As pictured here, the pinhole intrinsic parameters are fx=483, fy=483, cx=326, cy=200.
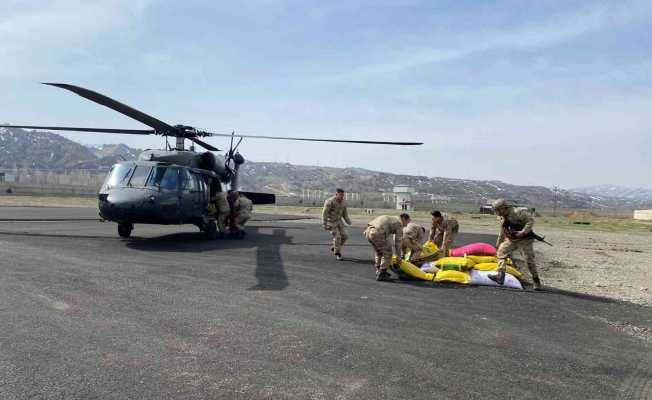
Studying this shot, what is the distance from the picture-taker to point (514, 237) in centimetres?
986

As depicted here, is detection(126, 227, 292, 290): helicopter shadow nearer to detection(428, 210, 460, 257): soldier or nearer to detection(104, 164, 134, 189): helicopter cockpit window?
detection(104, 164, 134, 189): helicopter cockpit window

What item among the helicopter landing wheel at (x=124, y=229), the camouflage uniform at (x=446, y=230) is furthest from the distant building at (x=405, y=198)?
the camouflage uniform at (x=446, y=230)

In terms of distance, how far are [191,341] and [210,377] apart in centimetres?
112

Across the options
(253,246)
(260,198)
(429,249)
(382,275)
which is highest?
(260,198)

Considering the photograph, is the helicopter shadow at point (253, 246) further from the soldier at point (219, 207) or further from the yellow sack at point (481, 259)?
the yellow sack at point (481, 259)

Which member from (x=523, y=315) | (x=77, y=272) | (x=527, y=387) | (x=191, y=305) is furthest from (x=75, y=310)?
(x=523, y=315)

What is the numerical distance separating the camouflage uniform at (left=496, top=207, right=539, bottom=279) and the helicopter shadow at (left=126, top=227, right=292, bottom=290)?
448cm

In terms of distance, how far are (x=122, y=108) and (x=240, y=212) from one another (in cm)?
599

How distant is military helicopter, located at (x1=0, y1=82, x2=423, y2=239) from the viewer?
1319 cm

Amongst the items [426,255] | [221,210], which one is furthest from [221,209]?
[426,255]

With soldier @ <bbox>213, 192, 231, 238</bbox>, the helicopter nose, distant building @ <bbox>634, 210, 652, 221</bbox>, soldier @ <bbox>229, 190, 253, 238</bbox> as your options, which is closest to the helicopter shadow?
soldier @ <bbox>229, 190, 253, 238</bbox>

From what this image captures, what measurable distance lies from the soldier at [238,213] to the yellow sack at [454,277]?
351 inches

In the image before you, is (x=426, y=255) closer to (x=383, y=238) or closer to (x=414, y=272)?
(x=414, y=272)

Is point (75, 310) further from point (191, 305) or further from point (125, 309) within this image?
point (191, 305)
